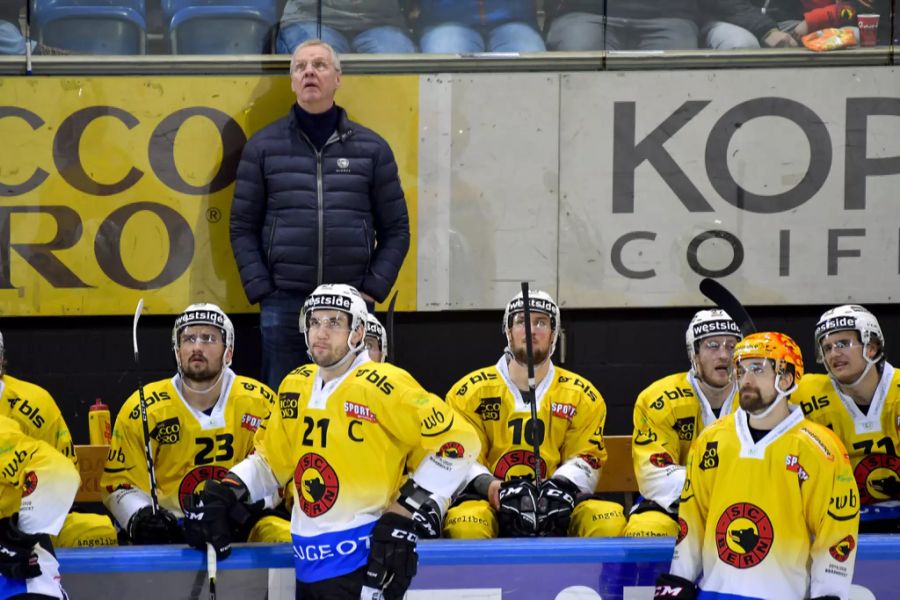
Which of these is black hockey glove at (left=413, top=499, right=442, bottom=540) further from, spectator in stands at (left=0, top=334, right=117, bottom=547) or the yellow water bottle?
the yellow water bottle

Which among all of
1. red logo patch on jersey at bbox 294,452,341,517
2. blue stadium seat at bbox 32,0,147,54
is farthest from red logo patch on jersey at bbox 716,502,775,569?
blue stadium seat at bbox 32,0,147,54

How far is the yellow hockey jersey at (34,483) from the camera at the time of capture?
4.01m

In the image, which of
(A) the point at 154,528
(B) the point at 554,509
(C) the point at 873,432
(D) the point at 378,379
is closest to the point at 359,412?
(D) the point at 378,379

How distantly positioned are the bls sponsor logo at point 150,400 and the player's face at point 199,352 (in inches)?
4.6

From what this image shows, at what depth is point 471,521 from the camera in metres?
4.72

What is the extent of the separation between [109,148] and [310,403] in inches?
98.0

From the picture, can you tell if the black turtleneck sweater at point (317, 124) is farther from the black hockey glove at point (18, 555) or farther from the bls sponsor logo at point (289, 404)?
the black hockey glove at point (18, 555)

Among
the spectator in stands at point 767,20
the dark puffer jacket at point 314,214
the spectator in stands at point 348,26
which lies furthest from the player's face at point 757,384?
the spectator in stands at point 348,26

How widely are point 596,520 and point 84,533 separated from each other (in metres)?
1.75

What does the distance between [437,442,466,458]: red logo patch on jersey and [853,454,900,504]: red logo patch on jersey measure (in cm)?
159

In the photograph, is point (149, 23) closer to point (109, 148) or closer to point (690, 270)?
point (109, 148)

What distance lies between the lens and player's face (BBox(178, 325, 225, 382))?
4.98 m

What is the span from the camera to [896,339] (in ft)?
20.9

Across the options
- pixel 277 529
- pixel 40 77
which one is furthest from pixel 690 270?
pixel 40 77
